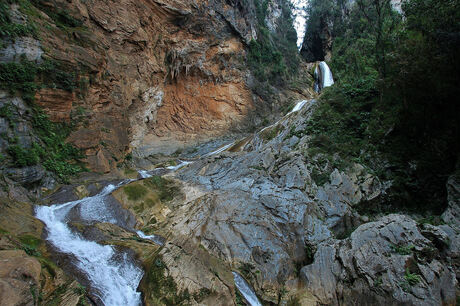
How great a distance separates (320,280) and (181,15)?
22487mm

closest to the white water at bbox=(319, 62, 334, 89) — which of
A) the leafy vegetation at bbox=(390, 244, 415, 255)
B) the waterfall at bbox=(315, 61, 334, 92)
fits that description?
the waterfall at bbox=(315, 61, 334, 92)

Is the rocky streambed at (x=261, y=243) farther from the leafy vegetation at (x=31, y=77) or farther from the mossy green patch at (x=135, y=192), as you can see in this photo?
the leafy vegetation at (x=31, y=77)

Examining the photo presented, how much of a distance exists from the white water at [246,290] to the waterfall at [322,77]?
94.8 feet

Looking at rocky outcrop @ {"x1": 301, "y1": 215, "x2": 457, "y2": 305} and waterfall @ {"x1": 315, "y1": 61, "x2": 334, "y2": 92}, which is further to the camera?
waterfall @ {"x1": 315, "y1": 61, "x2": 334, "y2": 92}

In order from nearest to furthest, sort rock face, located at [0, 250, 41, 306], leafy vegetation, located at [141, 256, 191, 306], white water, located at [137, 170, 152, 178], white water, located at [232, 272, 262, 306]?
1. rock face, located at [0, 250, 41, 306]
2. leafy vegetation, located at [141, 256, 191, 306]
3. white water, located at [232, 272, 262, 306]
4. white water, located at [137, 170, 152, 178]

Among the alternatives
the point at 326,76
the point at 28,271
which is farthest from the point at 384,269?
the point at 326,76

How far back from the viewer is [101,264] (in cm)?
625

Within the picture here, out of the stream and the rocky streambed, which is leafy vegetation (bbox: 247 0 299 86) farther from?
the stream

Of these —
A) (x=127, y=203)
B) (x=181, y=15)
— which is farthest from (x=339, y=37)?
(x=127, y=203)

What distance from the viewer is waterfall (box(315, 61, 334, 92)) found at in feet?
Answer: 103

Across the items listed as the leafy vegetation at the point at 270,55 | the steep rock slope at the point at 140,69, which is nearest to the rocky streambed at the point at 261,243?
the steep rock slope at the point at 140,69

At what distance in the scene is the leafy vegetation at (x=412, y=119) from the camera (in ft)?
25.8

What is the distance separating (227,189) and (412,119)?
7.51 meters

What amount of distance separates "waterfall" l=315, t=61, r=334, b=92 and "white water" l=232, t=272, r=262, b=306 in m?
28.9
